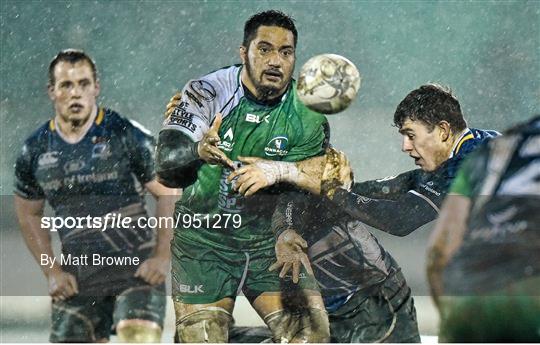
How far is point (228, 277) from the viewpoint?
18.8 feet

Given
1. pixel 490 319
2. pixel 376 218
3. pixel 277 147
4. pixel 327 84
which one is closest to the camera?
pixel 490 319

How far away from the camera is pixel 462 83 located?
18.9ft

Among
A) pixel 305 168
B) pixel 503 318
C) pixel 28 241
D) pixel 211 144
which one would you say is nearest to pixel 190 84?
pixel 211 144

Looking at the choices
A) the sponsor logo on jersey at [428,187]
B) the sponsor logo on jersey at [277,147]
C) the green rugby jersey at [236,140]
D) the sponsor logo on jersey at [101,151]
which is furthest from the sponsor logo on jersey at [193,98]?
the sponsor logo on jersey at [428,187]

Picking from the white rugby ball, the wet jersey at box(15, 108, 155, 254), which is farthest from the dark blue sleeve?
the white rugby ball

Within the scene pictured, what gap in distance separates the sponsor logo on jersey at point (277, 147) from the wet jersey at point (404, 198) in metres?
0.38

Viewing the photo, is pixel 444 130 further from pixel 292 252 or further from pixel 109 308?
pixel 109 308

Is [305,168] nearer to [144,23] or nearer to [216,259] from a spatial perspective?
[216,259]

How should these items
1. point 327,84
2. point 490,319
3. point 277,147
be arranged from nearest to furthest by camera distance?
point 490,319 < point 327,84 < point 277,147

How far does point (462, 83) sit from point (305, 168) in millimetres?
969

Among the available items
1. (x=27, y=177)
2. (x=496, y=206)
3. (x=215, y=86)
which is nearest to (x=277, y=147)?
(x=215, y=86)

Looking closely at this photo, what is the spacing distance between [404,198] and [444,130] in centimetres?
43

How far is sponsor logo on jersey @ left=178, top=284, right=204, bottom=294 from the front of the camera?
18.8 ft

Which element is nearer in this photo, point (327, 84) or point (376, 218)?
point (327, 84)
